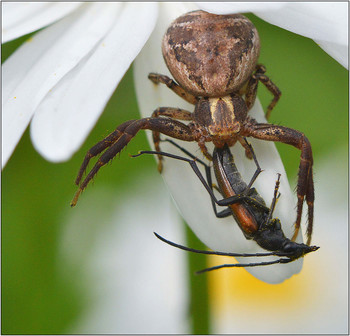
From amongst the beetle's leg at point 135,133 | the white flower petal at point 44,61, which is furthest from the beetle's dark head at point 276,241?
the white flower petal at point 44,61

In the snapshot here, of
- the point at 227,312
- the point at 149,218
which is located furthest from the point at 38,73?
the point at 227,312

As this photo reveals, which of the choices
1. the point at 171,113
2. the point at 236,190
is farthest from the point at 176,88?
the point at 236,190

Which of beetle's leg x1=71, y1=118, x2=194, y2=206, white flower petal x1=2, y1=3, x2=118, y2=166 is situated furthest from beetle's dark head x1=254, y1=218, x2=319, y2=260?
white flower petal x1=2, y1=3, x2=118, y2=166

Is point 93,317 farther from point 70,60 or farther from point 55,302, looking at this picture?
point 70,60

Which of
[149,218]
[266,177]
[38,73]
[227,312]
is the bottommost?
[227,312]

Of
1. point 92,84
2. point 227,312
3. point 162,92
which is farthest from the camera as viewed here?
point 227,312

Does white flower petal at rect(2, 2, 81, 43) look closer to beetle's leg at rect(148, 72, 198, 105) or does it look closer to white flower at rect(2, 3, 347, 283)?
white flower at rect(2, 3, 347, 283)

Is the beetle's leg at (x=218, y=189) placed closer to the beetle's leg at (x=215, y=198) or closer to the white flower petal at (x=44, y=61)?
the beetle's leg at (x=215, y=198)
